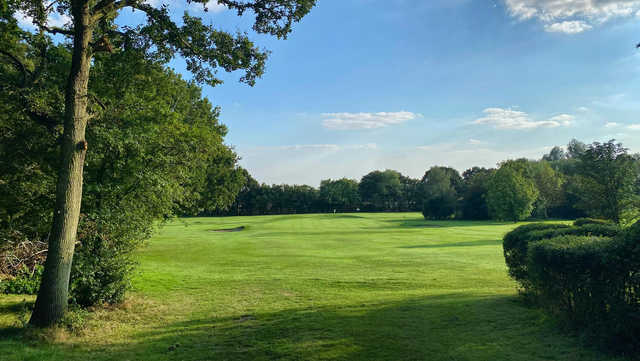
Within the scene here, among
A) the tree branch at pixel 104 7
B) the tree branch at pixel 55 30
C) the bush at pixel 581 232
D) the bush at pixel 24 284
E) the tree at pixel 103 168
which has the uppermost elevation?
the tree branch at pixel 104 7

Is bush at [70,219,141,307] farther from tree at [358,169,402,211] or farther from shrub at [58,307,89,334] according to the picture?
tree at [358,169,402,211]

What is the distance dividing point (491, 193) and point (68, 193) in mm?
78244

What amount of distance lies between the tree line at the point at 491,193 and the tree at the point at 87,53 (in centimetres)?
2728

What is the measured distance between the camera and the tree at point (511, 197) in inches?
2825

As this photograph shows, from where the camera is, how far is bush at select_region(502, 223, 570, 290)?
1055 centimetres

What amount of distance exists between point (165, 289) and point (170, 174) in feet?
16.0

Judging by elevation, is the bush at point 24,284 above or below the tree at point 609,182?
below

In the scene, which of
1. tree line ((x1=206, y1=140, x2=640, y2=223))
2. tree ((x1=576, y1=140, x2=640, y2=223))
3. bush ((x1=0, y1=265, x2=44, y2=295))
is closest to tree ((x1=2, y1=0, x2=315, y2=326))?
bush ((x1=0, y1=265, x2=44, y2=295))

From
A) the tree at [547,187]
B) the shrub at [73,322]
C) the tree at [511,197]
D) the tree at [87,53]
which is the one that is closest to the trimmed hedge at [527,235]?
the tree at [87,53]

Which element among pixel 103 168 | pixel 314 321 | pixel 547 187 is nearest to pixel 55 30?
pixel 103 168

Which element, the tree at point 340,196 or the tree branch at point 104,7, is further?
the tree at point 340,196

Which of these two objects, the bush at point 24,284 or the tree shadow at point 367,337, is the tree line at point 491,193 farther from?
the tree shadow at point 367,337

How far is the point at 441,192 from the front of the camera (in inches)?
4569

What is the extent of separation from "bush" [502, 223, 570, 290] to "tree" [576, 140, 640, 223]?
36.9m
